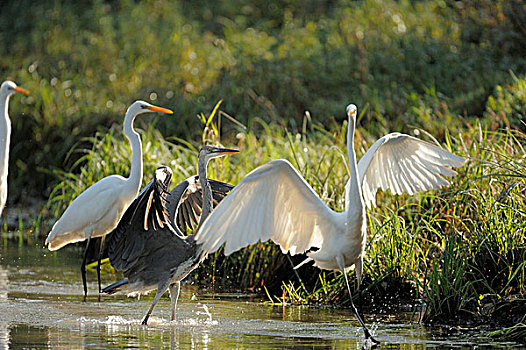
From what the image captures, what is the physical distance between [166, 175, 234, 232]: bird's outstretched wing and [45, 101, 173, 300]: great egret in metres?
0.60

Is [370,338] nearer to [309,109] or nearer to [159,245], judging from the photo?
[159,245]

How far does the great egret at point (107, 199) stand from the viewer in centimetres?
852

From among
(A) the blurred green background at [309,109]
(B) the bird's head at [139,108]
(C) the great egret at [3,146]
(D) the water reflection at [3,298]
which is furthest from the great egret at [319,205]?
(C) the great egret at [3,146]

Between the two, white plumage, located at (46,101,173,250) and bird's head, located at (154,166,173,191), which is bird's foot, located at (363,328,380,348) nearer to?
bird's head, located at (154,166,173,191)

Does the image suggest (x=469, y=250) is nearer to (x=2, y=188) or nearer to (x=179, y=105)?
(x=2, y=188)

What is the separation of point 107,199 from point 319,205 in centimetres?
263

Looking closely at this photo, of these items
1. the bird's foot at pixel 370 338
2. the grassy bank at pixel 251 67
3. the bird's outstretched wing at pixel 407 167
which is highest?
the grassy bank at pixel 251 67

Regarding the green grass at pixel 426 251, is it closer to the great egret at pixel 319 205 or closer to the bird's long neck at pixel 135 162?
the great egret at pixel 319 205

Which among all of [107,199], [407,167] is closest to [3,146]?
[107,199]

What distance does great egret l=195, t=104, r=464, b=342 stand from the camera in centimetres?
627

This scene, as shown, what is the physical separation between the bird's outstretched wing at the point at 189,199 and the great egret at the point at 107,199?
0.60 meters

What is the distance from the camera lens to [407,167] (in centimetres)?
784

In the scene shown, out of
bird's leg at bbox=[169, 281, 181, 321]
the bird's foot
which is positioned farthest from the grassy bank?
the bird's foot

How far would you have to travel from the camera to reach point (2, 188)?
8625 mm
